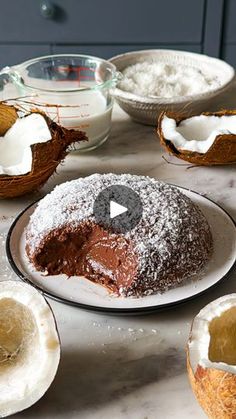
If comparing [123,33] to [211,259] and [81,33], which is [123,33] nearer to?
[81,33]

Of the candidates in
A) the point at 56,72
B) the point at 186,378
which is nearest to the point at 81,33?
the point at 56,72

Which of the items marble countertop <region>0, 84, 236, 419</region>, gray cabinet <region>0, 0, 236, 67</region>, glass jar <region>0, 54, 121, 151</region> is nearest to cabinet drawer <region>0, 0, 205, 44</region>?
gray cabinet <region>0, 0, 236, 67</region>

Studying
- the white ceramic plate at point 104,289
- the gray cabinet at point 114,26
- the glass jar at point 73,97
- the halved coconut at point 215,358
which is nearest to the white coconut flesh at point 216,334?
the halved coconut at point 215,358

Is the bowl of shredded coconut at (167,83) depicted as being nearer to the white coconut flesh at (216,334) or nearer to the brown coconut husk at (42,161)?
the brown coconut husk at (42,161)

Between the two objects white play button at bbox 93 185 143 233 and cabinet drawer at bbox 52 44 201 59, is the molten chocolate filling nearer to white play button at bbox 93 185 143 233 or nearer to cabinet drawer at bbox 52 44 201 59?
white play button at bbox 93 185 143 233

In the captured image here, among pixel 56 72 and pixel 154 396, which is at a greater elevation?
pixel 56 72

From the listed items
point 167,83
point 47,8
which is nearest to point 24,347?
point 167,83

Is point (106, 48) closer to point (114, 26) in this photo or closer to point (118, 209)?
point (114, 26)
